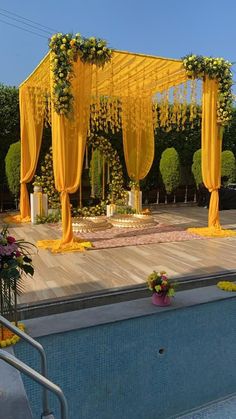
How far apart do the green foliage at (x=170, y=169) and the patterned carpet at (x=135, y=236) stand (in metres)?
3.12

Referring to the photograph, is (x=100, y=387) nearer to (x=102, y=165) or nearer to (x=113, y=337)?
(x=113, y=337)

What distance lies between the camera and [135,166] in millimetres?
8711

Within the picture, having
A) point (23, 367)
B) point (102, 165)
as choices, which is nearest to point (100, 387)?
point (23, 367)

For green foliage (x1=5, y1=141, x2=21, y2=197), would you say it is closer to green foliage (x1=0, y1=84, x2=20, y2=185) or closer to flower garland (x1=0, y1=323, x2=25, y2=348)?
green foliage (x1=0, y1=84, x2=20, y2=185)

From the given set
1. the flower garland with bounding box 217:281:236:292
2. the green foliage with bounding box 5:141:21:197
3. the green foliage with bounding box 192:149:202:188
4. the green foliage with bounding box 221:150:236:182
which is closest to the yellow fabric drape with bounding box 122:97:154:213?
the green foliage with bounding box 5:141:21:197

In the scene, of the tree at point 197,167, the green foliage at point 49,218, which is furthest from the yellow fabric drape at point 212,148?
the tree at point 197,167

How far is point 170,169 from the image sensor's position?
1053 cm

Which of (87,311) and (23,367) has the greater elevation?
(23,367)

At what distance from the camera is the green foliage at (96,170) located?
912 cm

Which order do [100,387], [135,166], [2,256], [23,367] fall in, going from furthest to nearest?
1. [135,166]
2. [100,387]
3. [2,256]
4. [23,367]

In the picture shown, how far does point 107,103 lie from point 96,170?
5.82 ft

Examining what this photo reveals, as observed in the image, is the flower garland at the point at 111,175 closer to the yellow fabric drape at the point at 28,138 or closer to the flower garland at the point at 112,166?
the flower garland at the point at 112,166

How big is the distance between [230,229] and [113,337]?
4.84 metres

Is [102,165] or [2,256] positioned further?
[102,165]
